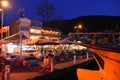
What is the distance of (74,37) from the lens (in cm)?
1459

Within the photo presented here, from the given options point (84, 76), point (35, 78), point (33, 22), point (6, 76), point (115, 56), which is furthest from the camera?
point (33, 22)

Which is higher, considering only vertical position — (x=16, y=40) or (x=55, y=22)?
(x=55, y=22)

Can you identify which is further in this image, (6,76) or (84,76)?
(84,76)

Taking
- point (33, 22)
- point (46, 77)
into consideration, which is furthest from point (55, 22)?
point (46, 77)

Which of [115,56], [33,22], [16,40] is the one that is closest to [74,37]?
[115,56]

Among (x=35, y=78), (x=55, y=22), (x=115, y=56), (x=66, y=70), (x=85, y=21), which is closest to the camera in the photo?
(x=115, y=56)

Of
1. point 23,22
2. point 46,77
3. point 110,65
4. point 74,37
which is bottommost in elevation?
point 46,77

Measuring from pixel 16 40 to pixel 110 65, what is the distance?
1316 cm

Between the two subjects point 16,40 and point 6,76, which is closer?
point 6,76

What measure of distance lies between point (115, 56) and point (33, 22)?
5875 cm

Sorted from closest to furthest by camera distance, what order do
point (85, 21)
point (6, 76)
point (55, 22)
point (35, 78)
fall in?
point (6, 76) < point (35, 78) < point (55, 22) < point (85, 21)

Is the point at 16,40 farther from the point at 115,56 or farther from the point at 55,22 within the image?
the point at 55,22

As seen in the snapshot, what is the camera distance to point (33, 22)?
69125mm

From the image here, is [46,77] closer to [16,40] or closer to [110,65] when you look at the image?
[110,65]
